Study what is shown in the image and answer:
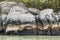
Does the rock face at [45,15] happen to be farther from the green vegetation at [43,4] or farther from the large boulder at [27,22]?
the green vegetation at [43,4]

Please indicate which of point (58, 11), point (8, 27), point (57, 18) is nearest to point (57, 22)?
point (57, 18)

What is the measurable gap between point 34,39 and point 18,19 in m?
2.74

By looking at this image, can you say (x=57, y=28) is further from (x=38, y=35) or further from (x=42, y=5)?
(x=42, y=5)

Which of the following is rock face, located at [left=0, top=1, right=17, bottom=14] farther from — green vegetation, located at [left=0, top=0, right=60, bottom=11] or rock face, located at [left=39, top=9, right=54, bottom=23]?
rock face, located at [left=39, top=9, right=54, bottom=23]

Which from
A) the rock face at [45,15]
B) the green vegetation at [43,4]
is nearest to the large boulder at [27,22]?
the rock face at [45,15]

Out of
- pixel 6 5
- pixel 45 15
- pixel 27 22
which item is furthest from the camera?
pixel 6 5

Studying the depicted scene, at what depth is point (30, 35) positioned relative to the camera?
15.3m

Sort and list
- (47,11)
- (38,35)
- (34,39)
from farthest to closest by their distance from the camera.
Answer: (47,11) → (38,35) → (34,39)

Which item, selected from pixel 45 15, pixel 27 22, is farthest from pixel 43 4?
pixel 27 22

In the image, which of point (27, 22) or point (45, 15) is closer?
point (27, 22)

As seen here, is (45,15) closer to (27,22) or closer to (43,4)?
(27,22)

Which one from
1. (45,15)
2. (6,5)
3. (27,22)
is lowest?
(27,22)

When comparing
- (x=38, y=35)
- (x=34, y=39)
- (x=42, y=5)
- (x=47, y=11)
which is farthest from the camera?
(x=42, y=5)

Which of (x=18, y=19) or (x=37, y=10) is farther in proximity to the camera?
(x=37, y=10)
